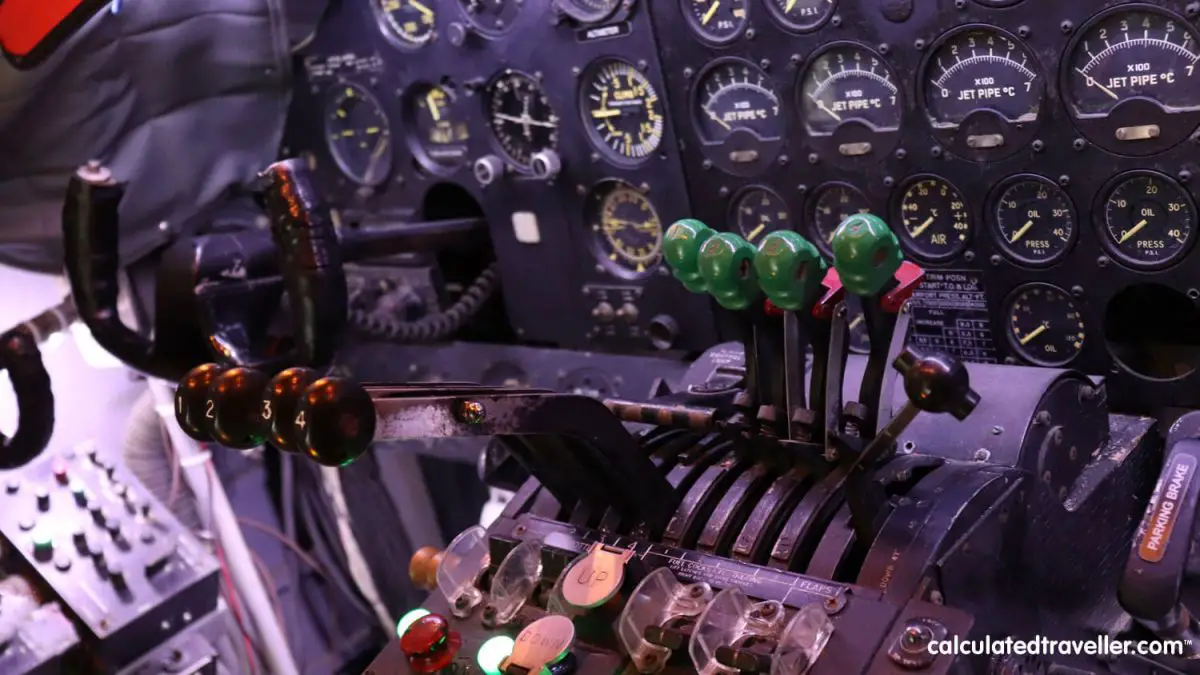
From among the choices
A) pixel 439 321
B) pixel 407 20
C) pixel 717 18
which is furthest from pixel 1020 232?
pixel 407 20

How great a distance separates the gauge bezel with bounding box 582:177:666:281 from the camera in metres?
2.38

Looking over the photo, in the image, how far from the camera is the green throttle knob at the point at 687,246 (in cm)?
127

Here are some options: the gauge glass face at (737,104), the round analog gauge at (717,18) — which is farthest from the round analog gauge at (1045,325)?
the round analog gauge at (717,18)

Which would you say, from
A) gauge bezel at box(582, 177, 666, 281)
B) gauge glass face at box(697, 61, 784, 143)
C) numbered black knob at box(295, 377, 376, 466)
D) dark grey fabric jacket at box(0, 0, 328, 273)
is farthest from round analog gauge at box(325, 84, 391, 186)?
numbered black knob at box(295, 377, 376, 466)

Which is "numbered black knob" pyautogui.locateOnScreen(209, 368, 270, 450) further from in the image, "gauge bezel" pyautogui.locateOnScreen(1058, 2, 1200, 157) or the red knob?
"gauge bezel" pyautogui.locateOnScreen(1058, 2, 1200, 157)

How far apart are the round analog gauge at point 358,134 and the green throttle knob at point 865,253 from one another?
1805 millimetres

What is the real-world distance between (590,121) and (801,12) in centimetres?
53

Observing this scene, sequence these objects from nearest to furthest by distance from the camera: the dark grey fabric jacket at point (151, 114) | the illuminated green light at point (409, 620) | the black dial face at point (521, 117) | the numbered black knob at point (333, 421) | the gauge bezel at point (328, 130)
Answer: the numbered black knob at point (333, 421) < the illuminated green light at point (409, 620) < the dark grey fabric jacket at point (151, 114) < the black dial face at point (521, 117) < the gauge bezel at point (328, 130)

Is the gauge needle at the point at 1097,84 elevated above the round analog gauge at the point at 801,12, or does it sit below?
below

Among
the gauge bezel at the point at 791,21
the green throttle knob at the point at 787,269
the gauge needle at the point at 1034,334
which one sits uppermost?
the gauge bezel at the point at 791,21

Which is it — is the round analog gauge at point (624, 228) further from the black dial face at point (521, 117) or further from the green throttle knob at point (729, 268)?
the green throttle knob at point (729, 268)

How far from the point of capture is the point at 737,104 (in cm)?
217

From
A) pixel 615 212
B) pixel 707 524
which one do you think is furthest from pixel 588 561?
pixel 615 212

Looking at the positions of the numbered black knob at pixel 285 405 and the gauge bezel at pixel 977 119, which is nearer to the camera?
the numbered black knob at pixel 285 405
